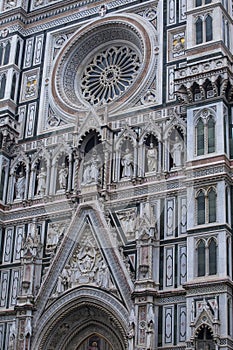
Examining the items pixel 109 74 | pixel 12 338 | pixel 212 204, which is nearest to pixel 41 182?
pixel 109 74

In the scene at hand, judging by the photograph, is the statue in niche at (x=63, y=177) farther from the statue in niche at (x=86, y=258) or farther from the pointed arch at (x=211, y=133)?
the pointed arch at (x=211, y=133)

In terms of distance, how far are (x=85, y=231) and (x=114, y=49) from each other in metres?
6.85

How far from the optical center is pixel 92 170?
2352cm

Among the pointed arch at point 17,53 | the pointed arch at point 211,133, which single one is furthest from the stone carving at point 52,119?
the pointed arch at point 211,133

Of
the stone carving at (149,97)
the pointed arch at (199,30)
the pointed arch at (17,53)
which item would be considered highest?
the pointed arch at (17,53)

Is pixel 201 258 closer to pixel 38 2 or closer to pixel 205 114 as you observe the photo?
pixel 205 114

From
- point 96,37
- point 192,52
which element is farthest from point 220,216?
point 96,37

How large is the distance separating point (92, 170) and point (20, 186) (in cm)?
282

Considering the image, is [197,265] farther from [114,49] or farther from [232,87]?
[114,49]

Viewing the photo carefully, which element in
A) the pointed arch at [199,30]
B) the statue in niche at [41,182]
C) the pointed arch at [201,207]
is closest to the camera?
the pointed arch at [201,207]

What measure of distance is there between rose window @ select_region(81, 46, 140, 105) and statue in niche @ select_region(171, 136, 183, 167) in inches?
126

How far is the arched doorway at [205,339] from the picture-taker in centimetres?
1884

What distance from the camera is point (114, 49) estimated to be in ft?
85.6

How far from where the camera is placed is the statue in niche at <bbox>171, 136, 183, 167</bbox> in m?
22.1
